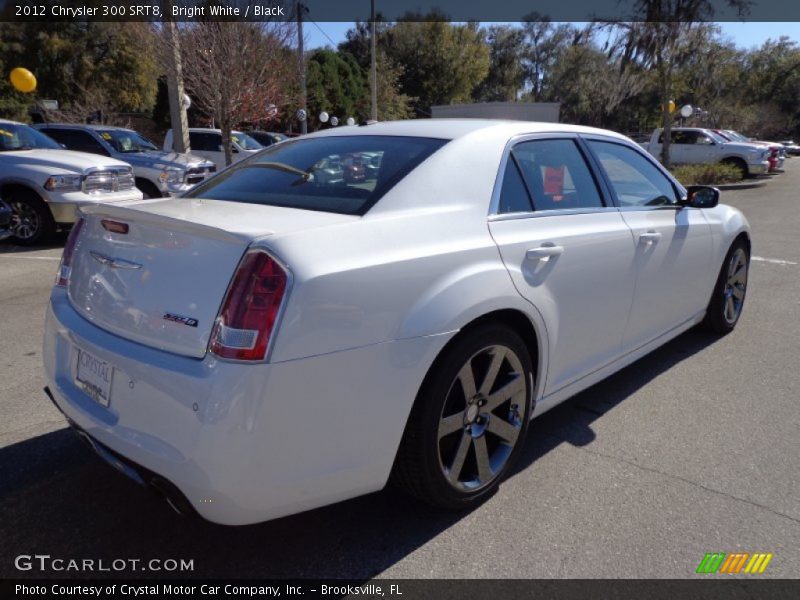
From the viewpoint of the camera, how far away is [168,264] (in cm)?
221

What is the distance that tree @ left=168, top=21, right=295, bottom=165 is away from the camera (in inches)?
520

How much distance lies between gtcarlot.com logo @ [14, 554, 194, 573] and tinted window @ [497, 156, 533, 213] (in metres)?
1.95

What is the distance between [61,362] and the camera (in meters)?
2.56

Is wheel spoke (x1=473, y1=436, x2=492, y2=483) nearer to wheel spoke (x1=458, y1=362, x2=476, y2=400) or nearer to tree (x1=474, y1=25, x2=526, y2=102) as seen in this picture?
wheel spoke (x1=458, y1=362, x2=476, y2=400)

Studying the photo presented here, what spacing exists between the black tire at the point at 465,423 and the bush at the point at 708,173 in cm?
1920

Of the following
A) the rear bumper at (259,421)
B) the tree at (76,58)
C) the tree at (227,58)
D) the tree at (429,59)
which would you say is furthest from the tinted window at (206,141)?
the tree at (429,59)

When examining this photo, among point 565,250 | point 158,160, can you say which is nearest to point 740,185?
point 158,160

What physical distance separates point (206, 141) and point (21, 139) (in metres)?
7.97

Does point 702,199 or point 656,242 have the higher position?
point 702,199

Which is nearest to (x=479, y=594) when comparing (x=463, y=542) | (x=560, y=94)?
(x=463, y=542)

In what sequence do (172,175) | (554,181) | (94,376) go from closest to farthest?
1. (94,376)
2. (554,181)
3. (172,175)

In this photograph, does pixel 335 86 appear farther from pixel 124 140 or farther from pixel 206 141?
pixel 124 140

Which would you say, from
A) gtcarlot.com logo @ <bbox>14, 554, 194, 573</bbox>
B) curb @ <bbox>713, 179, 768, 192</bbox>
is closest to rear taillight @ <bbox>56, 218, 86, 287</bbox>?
gtcarlot.com logo @ <bbox>14, 554, 194, 573</bbox>

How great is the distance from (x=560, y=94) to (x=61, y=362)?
62089mm
